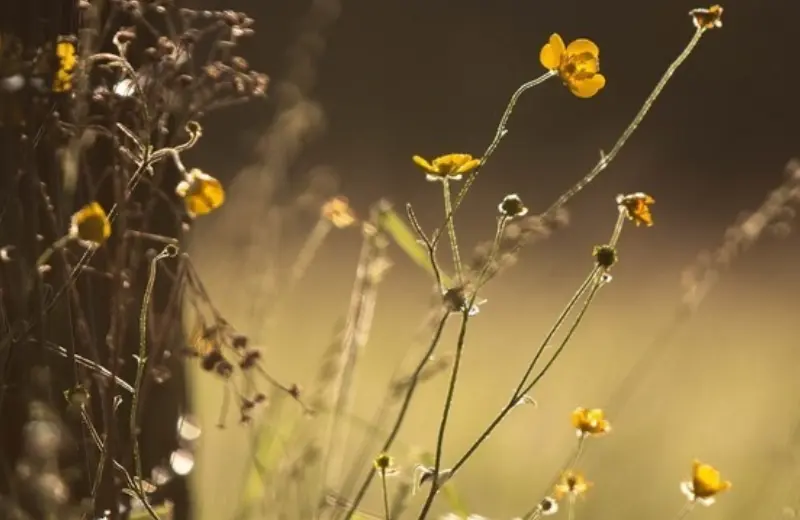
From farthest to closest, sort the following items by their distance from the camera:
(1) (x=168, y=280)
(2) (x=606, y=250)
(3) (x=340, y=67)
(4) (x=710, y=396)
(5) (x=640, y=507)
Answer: (3) (x=340, y=67) < (4) (x=710, y=396) < (5) (x=640, y=507) < (1) (x=168, y=280) < (2) (x=606, y=250)

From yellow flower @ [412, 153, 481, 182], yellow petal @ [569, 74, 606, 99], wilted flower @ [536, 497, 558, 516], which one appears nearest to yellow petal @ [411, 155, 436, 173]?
yellow flower @ [412, 153, 481, 182]

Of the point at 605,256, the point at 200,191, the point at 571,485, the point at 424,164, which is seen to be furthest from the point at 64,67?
the point at 571,485

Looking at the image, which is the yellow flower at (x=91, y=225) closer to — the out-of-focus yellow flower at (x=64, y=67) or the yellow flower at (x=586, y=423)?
the out-of-focus yellow flower at (x=64, y=67)

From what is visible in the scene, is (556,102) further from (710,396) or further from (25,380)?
(25,380)

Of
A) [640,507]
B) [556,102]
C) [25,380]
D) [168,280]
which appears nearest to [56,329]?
[25,380]

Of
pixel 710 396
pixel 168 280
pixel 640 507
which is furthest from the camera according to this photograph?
pixel 710 396

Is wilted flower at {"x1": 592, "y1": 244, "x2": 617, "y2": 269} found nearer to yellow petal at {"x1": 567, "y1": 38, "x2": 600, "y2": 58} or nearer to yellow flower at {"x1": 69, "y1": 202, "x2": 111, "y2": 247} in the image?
yellow petal at {"x1": 567, "y1": 38, "x2": 600, "y2": 58}
